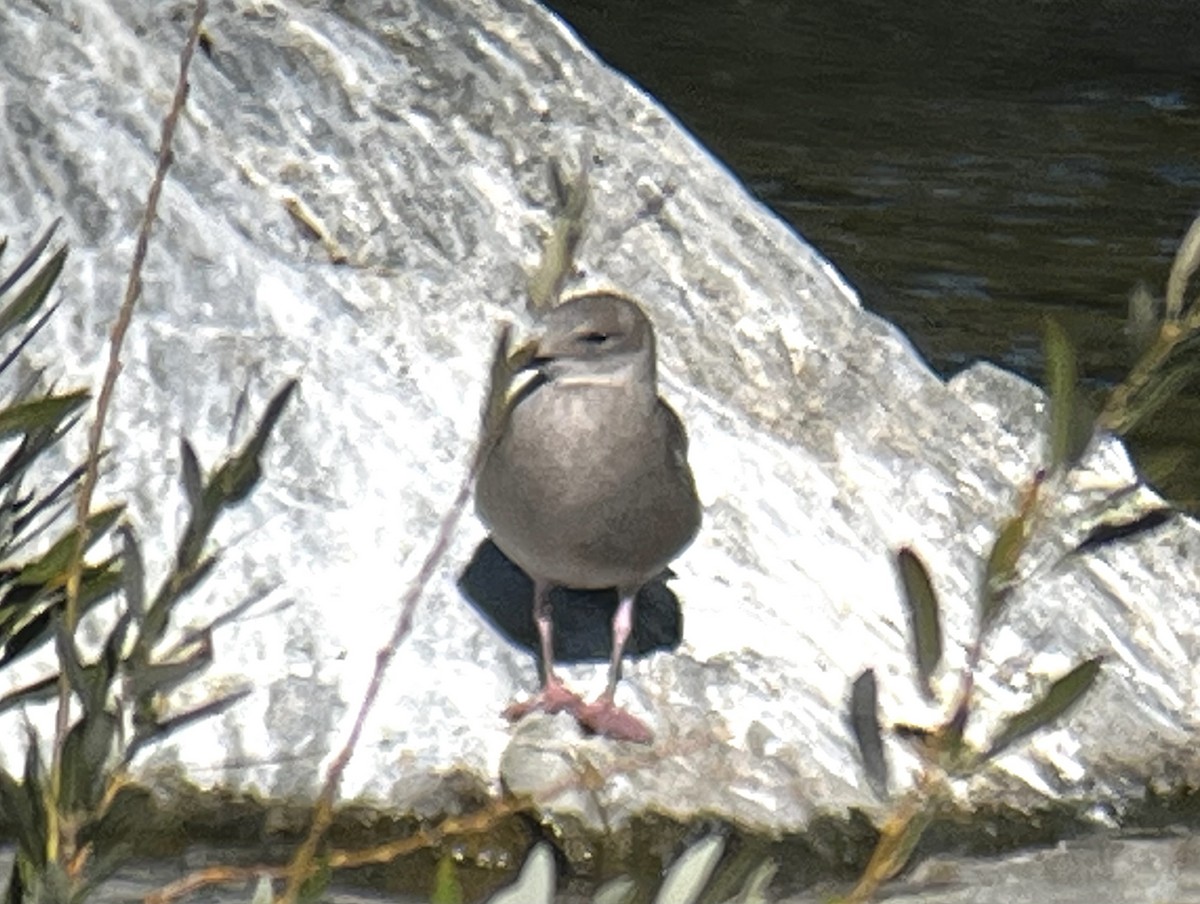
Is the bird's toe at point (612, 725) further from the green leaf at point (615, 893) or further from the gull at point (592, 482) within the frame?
the green leaf at point (615, 893)

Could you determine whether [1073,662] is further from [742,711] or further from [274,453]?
[274,453]

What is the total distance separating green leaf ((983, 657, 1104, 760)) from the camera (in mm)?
1575

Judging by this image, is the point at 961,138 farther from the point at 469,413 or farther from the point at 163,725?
the point at 163,725

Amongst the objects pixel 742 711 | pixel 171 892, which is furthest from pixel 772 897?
pixel 171 892

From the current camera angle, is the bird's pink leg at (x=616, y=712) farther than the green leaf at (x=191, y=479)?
Yes

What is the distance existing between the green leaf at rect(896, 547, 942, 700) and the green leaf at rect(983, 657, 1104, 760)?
66 mm

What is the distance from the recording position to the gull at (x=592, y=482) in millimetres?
5363

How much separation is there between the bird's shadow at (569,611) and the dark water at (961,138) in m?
2.73

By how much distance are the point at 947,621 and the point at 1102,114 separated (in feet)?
29.4

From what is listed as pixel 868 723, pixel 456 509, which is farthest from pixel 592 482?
pixel 868 723

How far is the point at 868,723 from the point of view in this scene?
66.2 inches

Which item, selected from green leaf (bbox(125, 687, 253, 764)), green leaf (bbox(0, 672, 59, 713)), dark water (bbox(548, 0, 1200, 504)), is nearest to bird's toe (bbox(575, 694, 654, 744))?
green leaf (bbox(0, 672, 59, 713))

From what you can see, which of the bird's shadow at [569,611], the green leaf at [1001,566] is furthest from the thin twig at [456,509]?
the bird's shadow at [569,611]

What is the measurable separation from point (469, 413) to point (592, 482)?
1.96 ft
